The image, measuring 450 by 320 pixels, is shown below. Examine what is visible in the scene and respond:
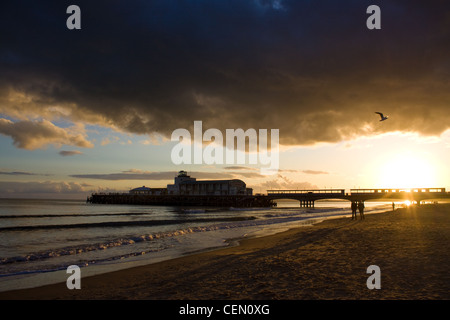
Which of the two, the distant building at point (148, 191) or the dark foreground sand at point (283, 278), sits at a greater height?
the dark foreground sand at point (283, 278)

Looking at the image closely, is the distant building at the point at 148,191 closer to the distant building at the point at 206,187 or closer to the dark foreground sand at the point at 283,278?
the distant building at the point at 206,187

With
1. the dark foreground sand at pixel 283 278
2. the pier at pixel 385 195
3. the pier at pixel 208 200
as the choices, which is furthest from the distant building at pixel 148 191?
the dark foreground sand at pixel 283 278

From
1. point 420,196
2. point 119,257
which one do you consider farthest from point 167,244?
point 420,196

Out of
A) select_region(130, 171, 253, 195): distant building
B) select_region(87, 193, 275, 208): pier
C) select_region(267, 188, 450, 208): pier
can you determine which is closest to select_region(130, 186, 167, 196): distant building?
select_region(130, 171, 253, 195): distant building

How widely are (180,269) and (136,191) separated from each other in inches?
5209

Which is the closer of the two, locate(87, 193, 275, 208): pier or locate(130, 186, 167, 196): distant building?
locate(87, 193, 275, 208): pier

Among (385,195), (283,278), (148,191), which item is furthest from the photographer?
(148,191)

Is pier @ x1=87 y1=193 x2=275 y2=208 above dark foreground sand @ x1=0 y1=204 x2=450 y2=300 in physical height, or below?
below

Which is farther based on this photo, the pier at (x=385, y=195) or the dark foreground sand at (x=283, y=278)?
the pier at (x=385, y=195)

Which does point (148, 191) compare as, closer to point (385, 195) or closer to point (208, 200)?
point (208, 200)

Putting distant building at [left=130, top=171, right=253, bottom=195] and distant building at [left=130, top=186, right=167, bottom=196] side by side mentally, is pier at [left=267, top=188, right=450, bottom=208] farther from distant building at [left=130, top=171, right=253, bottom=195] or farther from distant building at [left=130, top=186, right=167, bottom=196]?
distant building at [left=130, top=186, right=167, bottom=196]

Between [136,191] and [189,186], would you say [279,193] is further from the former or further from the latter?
[136,191]

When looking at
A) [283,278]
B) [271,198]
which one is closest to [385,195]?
[271,198]

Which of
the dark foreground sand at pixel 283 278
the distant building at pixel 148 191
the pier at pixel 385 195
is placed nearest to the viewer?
the dark foreground sand at pixel 283 278
